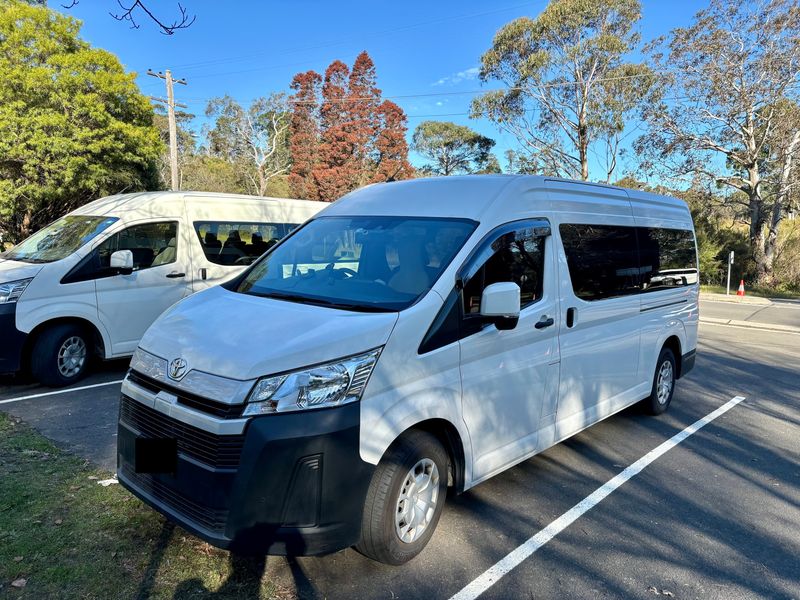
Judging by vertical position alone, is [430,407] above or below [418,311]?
below

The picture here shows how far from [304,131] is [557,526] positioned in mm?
47802

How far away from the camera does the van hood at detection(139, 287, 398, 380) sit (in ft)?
8.70

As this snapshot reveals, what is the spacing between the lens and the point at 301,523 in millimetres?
2607

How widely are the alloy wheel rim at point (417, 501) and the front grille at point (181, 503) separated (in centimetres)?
90

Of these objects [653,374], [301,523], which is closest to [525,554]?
[301,523]

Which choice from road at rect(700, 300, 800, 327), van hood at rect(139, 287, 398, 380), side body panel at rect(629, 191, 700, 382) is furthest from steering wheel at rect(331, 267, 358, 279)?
road at rect(700, 300, 800, 327)

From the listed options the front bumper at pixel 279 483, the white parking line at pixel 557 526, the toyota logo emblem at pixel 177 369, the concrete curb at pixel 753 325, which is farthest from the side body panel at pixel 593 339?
the concrete curb at pixel 753 325

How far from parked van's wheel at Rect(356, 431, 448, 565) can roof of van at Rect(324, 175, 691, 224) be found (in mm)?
1489

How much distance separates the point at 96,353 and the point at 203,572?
185 inches

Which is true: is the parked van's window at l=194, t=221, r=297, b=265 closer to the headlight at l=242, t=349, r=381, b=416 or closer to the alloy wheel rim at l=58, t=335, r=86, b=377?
the alloy wheel rim at l=58, t=335, r=86, b=377

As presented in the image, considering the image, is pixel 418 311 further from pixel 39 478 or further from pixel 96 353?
pixel 96 353

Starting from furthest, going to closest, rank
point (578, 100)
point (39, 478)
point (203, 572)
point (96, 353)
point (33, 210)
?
point (578, 100) < point (33, 210) < point (96, 353) < point (39, 478) < point (203, 572)

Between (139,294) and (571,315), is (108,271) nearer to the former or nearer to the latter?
(139,294)

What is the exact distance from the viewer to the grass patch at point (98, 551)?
2805mm
